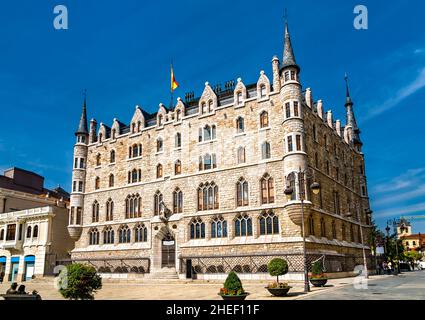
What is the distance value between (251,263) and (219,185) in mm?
8373

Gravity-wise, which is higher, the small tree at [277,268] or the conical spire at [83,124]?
the conical spire at [83,124]

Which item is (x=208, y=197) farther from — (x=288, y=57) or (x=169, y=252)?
(x=288, y=57)

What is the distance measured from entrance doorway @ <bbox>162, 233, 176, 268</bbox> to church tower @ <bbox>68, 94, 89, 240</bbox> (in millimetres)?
13110

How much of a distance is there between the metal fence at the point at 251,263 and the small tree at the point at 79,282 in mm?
18828

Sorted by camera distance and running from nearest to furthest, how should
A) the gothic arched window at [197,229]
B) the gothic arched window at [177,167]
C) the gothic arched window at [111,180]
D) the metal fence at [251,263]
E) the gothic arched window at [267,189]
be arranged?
1. the metal fence at [251,263]
2. the gothic arched window at [267,189]
3. the gothic arched window at [197,229]
4. the gothic arched window at [177,167]
5. the gothic arched window at [111,180]

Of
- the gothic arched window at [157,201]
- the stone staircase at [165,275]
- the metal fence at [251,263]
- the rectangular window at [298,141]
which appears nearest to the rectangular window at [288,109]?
the rectangular window at [298,141]

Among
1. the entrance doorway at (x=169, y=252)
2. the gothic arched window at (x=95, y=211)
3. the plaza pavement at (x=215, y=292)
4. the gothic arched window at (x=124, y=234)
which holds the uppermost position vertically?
the gothic arched window at (x=95, y=211)

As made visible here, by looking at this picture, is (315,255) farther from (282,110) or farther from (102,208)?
(102,208)

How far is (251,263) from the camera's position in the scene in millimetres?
32125

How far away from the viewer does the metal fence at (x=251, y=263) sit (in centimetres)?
3027

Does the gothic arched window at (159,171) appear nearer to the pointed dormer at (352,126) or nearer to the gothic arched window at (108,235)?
the gothic arched window at (108,235)

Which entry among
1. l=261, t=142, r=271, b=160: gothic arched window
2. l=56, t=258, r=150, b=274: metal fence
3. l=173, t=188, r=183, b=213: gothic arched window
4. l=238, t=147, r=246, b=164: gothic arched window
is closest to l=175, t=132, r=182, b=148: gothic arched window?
l=173, t=188, r=183, b=213: gothic arched window

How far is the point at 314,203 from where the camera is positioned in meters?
33.9

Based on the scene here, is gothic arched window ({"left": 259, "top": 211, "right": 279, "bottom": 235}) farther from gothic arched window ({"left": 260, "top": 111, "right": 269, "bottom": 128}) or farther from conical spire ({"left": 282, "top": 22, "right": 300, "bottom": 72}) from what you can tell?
conical spire ({"left": 282, "top": 22, "right": 300, "bottom": 72})
